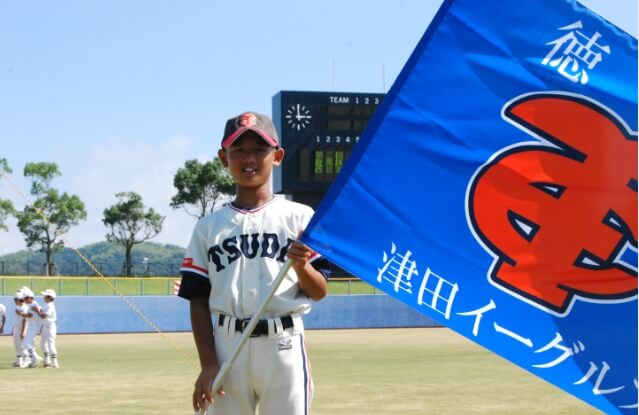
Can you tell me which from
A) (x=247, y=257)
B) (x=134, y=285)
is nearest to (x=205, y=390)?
(x=247, y=257)

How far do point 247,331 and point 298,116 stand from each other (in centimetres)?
3219

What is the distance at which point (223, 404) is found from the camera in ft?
13.9

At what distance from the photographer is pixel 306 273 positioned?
4.18m

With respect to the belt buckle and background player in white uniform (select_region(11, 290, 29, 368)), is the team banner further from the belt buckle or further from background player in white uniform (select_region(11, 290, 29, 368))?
background player in white uniform (select_region(11, 290, 29, 368))

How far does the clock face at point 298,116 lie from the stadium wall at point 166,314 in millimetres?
6756

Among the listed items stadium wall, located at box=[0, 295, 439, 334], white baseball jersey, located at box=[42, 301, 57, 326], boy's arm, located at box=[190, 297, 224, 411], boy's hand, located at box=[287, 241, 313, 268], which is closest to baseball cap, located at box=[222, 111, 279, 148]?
boy's hand, located at box=[287, 241, 313, 268]

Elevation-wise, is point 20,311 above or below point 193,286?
below

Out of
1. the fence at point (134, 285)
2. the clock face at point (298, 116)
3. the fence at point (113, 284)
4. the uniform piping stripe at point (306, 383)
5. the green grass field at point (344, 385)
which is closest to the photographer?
the uniform piping stripe at point (306, 383)

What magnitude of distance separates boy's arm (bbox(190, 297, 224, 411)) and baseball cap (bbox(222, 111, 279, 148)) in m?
0.70

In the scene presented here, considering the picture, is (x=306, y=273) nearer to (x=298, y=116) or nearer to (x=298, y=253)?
(x=298, y=253)

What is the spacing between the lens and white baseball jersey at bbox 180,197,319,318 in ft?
14.1

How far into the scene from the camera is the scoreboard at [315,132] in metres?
36.1

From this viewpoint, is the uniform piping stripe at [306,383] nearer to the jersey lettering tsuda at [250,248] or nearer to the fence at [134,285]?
the jersey lettering tsuda at [250,248]

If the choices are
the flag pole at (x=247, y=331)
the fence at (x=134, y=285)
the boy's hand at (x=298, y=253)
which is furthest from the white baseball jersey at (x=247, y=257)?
the fence at (x=134, y=285)
